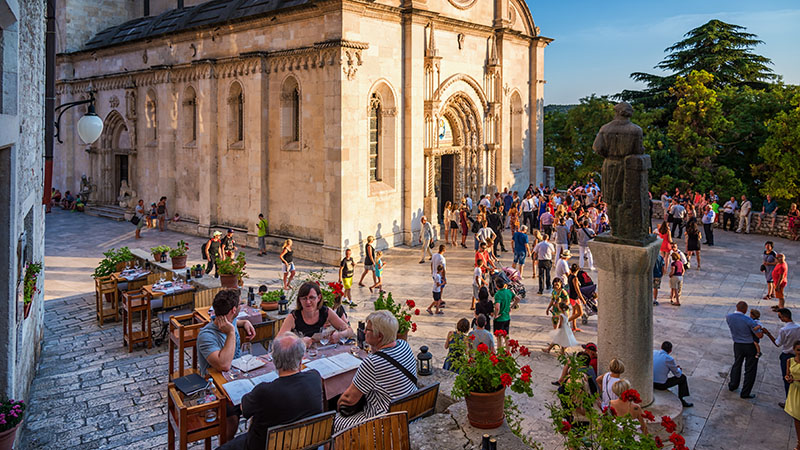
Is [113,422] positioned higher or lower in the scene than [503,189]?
lower

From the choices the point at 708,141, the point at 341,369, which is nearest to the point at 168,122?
the point at 341,369

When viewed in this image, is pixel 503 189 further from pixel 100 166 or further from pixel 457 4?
pixel 100 166

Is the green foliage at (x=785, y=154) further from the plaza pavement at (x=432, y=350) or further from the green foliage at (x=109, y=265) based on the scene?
the green foliage at (x=109, y=265)

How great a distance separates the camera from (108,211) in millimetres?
28094

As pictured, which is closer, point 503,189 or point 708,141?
point 503,189

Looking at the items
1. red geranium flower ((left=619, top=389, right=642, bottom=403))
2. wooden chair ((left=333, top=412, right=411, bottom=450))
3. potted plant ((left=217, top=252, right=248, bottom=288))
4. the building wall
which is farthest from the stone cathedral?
red geranium flower ((left=619, top=389, right=642, bottom=403))

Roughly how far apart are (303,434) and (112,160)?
28.1 meters

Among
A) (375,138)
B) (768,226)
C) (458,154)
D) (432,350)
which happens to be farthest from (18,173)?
(768,226)

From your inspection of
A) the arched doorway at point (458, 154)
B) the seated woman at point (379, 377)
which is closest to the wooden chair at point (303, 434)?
the seated woman at point (379, 377)

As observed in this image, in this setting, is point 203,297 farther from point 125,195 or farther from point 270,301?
point 125,195

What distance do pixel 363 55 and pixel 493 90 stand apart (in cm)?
740

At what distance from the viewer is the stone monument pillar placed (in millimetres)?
7445

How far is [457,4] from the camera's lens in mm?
21750

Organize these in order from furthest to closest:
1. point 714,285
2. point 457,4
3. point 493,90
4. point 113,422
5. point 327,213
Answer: point 493,90 → point 457,4 → point 327,213 → point 714,285 → point 113,422
